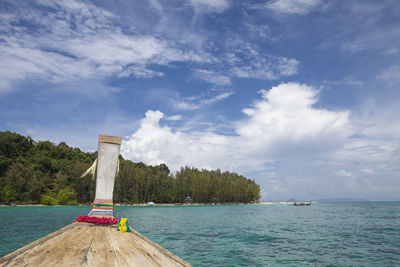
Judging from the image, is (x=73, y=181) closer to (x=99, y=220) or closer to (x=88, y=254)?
(x=99, y=220)

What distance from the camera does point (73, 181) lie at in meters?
75.4

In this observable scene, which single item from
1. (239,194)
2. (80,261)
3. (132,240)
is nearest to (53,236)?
(132,240)

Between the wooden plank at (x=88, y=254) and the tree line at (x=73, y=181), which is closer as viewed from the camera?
the wooden plank at (x=88, y=254)

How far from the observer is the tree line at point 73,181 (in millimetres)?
64875

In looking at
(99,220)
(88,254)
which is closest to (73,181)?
(99,220)

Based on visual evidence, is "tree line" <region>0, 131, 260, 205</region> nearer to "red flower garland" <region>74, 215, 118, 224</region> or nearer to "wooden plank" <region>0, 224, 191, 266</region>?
"red flower garland" <region>74, 215, 118, 224</region>

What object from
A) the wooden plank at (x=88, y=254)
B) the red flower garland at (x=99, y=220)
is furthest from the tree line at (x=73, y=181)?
the wooden plank at (x=88, y=254)

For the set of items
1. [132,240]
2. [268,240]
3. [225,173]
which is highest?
[225,173]

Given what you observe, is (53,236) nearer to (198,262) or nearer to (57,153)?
(198,262)

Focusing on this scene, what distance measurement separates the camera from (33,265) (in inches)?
102

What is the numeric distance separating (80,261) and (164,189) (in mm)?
92891

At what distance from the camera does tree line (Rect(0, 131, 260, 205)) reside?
64.9 metres

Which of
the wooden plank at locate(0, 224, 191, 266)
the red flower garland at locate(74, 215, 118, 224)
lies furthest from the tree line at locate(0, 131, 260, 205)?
the wooden plank at locate(0, 224, 191, 266)

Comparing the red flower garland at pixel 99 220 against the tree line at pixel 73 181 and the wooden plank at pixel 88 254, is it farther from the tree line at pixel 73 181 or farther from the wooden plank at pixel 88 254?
the tree line at pixel 73 181
